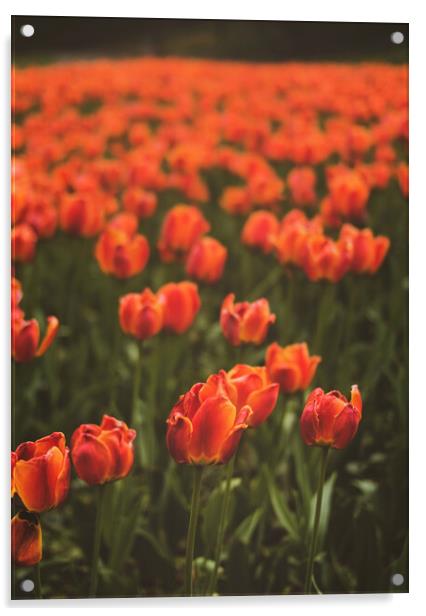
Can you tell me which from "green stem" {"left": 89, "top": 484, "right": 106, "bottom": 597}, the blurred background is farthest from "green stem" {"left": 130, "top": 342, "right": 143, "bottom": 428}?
the blurred background

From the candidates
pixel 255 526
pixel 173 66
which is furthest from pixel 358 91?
pixel 255 526

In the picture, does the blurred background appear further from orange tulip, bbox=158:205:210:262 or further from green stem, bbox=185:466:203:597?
green stem, bbox=185:466:203:597

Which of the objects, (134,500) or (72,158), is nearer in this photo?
(134,500)

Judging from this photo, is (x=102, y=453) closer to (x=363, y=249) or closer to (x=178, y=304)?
(x=178, y=304)

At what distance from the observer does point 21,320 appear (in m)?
1.28

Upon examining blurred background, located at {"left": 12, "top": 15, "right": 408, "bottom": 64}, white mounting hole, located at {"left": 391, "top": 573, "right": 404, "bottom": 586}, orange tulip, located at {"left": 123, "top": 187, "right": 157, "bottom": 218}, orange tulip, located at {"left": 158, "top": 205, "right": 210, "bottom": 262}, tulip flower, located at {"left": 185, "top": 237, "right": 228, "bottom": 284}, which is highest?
blurred background, located at {"left": 12, "top": 15, "right": 408, "bottom": 64}

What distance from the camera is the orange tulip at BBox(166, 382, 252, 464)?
1019mm

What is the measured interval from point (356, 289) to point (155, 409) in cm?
37

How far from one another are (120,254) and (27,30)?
374 mm

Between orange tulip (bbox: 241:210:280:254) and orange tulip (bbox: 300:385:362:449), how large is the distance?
308 mm

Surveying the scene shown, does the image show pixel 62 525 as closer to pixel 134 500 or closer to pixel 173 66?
pixel 134 500

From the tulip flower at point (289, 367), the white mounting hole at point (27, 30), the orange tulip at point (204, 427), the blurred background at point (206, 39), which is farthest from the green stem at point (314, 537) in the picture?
the white mounting hole at point (27, 30)

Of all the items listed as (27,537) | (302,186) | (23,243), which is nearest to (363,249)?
(302,186)

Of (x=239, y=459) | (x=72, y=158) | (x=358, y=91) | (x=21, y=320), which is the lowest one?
(x=239, y=459)
